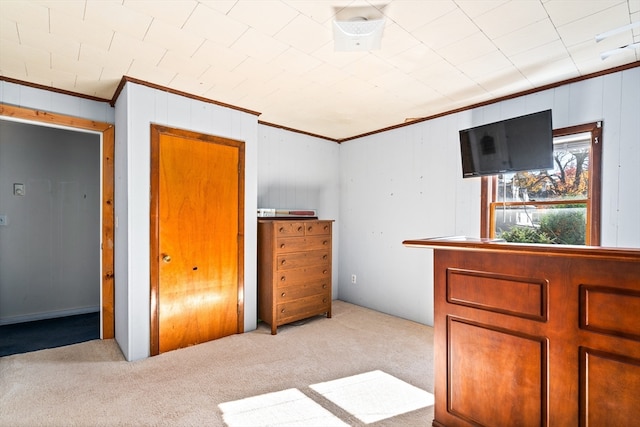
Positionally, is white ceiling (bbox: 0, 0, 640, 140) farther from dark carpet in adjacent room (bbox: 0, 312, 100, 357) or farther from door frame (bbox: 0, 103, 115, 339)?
dark carpet in adjacent room (bbox: 0, 312, 100, 357)

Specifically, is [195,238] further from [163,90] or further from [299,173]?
[299,173]

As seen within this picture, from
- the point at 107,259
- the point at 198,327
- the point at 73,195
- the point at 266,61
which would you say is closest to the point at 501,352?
the point at 266,61

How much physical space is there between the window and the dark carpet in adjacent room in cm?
424

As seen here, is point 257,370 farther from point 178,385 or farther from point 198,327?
point 198,327

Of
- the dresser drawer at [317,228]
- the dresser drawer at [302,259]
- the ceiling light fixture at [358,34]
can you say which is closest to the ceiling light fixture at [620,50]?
the ceiling light fixture at [358,34]

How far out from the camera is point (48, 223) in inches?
147

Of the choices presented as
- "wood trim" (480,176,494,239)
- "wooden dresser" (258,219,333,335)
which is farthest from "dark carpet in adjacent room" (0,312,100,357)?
"wood trim" (480,176,494,239)

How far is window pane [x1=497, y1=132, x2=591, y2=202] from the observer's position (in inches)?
101

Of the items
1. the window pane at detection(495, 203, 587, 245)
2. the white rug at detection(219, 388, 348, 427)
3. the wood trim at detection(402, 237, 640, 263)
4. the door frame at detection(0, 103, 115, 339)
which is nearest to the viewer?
the wood trim at detection(402, 237, 640, 263)

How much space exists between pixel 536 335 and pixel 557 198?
1.83 meters

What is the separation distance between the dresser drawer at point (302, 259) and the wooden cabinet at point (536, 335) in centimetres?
193

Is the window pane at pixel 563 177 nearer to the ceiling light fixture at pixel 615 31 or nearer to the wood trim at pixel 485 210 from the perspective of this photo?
the wood trim at pixel 485 210

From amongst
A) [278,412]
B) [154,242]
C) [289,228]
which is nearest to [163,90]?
[154,242]

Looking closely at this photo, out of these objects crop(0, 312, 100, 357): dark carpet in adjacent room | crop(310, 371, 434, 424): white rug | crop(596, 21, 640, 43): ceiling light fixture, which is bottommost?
crop(310, 371, 434, 424): white rug
